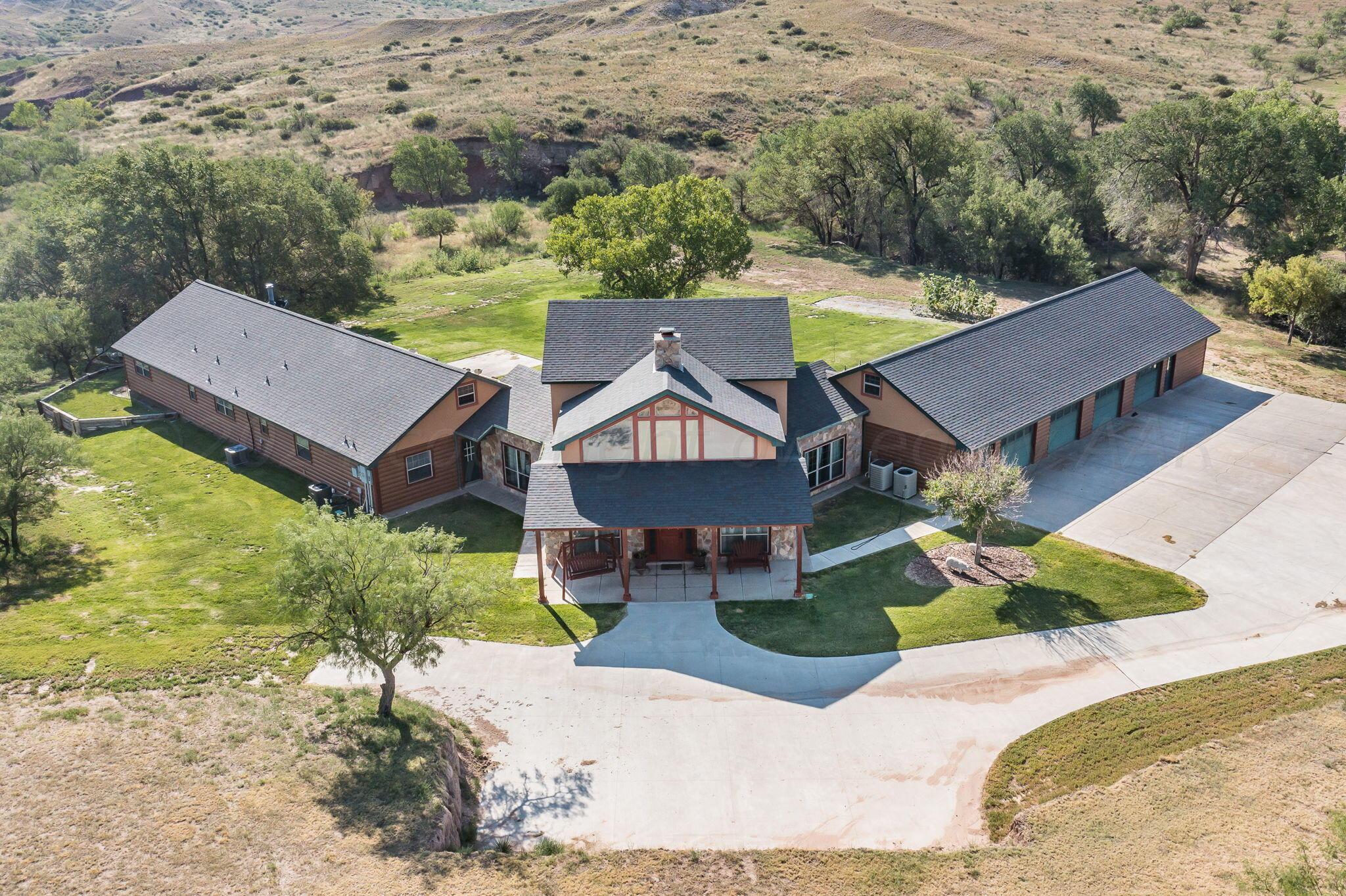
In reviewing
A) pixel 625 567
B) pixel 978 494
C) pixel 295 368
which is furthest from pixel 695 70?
pixel 625 567

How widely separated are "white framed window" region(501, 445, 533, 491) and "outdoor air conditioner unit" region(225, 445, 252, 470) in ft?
36.4

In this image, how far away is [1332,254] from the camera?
60156mm

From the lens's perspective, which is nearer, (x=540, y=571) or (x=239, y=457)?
(x=540, y=571)

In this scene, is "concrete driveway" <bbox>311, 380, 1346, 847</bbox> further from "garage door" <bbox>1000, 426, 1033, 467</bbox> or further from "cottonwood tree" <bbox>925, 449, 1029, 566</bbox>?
"cottonwood tree" <bbox>925, 449, 1029, 566</bbox>

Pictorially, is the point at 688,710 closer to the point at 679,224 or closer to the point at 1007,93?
the point at 679,224

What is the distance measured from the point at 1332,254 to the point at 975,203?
2271cm

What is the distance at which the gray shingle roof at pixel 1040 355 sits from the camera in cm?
3275

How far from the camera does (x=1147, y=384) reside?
41.1 metres

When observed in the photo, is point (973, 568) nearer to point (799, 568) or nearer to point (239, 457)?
point (799, 568)

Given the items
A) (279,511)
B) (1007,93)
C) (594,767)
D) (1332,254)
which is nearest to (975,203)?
(1332,254)

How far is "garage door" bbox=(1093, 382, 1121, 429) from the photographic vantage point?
125 ft

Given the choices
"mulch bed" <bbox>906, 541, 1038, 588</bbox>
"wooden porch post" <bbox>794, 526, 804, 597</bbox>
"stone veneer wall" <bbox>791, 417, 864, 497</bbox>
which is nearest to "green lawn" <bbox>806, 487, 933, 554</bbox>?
"stone veneer wall" <bbox>791, 417, 864, 497</bbox>

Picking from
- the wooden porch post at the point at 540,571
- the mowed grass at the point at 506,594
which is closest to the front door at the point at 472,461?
the mowed grass at the point at 506,594

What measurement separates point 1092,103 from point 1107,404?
5098cm
